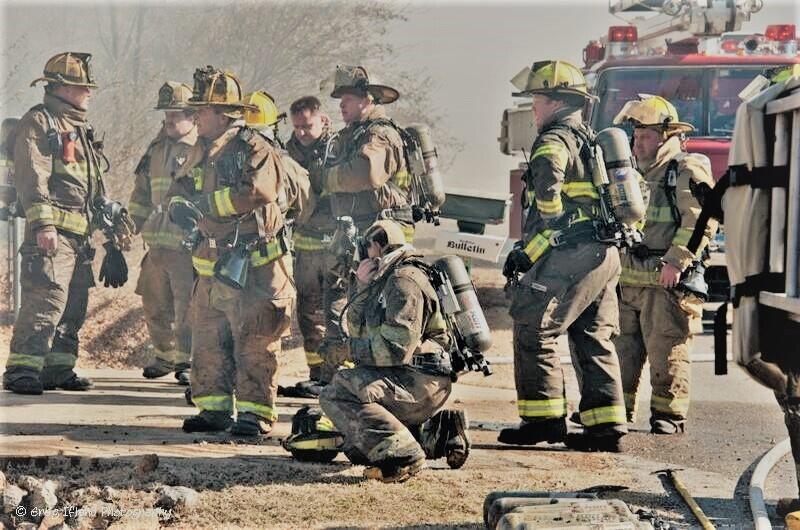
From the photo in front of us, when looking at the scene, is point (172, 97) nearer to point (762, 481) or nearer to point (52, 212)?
point (52, 212)

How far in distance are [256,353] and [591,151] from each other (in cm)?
223

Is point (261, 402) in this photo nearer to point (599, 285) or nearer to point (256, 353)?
point (256, 353)

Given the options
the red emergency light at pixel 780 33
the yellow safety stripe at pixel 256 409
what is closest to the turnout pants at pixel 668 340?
the yellow safety stripe at pixel 256 409

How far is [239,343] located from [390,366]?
146 cm

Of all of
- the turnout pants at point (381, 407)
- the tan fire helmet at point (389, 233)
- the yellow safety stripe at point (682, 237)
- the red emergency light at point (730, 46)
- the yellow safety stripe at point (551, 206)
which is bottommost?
the turnout pants at point (381, 407)

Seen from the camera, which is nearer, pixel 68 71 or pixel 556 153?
pixel 556 153

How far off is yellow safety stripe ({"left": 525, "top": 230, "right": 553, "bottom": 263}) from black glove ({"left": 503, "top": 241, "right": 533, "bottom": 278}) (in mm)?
34

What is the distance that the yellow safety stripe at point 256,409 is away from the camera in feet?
26.1

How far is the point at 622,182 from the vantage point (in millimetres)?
7727

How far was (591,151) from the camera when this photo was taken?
787 centimetres

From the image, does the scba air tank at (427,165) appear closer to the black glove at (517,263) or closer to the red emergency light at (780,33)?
the black glove at (517,263)

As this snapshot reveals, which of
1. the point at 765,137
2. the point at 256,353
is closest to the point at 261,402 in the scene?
the point at 256,353

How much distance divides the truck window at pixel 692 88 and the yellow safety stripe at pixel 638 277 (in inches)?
162

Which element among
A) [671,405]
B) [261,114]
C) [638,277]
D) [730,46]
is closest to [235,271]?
[261,114]
